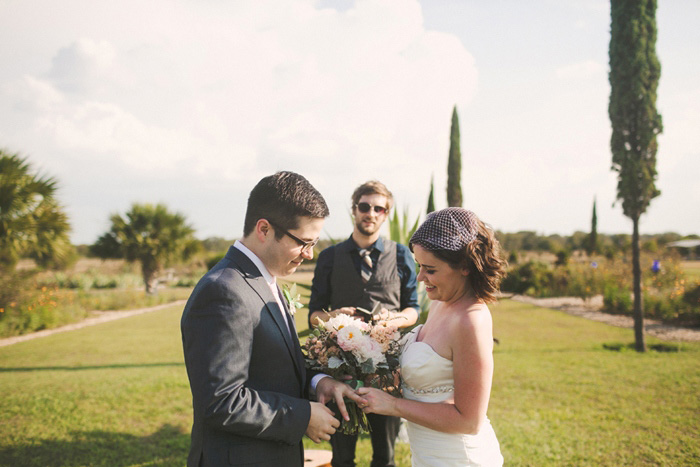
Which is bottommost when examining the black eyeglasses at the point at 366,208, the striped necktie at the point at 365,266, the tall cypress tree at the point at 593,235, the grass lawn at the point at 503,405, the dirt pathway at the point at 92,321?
the dirt pathway at the point at 92,321

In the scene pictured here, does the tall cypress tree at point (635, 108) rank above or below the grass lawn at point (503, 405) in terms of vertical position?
above

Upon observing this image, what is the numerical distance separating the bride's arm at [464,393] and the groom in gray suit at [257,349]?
21 cm

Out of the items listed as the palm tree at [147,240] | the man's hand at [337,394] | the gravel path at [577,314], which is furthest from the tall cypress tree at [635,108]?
the palm tree at [147,240]

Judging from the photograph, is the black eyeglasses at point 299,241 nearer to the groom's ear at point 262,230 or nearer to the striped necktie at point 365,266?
the groom's ear at point 262,230

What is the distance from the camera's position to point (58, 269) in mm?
31422

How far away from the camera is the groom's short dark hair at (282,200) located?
2070mm

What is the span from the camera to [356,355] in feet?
7.68

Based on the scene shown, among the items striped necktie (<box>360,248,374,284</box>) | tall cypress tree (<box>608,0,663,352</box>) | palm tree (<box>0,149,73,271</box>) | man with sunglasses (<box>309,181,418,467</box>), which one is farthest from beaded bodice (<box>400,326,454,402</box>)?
palm tree (<box>0,149,73,271</box>)

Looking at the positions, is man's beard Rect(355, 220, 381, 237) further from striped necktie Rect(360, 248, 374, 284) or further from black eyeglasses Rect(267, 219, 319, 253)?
black eyeglasses Rect(267, 219, 319, 253)

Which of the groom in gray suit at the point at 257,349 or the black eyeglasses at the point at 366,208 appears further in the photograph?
the black eyeglasses at the point at 366,208

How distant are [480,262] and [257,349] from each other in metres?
1.27

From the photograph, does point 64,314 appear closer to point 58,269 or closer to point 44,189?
point 44,189

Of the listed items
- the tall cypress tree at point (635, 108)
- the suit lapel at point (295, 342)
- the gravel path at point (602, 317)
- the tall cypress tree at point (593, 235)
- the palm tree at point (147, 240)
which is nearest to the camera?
the suit lapel at point (295, 342)

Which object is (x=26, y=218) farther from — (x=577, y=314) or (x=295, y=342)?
(x=577, y=314)
